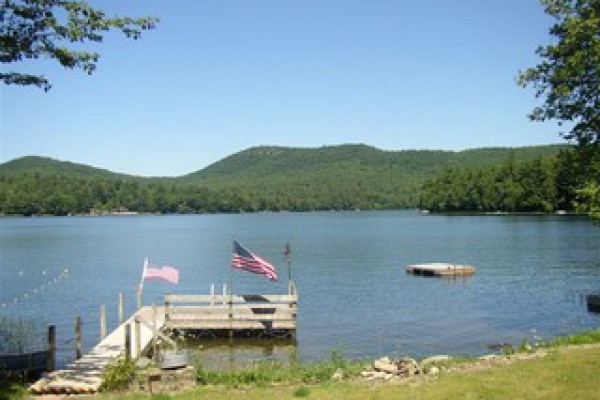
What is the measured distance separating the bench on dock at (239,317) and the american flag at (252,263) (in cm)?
285

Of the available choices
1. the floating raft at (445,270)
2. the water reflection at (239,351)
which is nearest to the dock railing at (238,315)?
the water reflection at (239,351)

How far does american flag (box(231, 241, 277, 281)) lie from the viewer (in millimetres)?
27453

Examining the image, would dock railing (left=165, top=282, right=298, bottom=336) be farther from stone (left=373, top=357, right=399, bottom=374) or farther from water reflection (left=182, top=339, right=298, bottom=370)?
stone (left=373, top=357, right=399, bottom=374)

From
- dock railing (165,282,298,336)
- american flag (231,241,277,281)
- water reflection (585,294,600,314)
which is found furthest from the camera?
water reflection (585,294,600,314)

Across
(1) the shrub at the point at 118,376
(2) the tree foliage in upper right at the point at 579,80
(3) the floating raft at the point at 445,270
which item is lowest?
(3) the floating raft at the point at 445,270

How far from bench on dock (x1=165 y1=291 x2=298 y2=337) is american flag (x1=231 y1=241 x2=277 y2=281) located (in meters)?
2.85

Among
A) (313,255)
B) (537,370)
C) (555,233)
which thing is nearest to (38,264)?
(313,255)

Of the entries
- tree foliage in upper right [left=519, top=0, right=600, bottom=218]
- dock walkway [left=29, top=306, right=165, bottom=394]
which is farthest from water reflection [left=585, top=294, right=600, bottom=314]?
dock walkway [left=29, top=306, right=165, bottom=394]

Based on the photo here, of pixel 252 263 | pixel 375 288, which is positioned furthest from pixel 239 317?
pixel 375 288

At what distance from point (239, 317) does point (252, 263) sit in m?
3.93

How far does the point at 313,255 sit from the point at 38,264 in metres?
31.9

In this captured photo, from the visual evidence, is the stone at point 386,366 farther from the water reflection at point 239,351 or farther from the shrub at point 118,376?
the water reflection at point 239,351

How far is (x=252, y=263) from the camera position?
27906 mm

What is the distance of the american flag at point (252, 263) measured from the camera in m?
27.5
